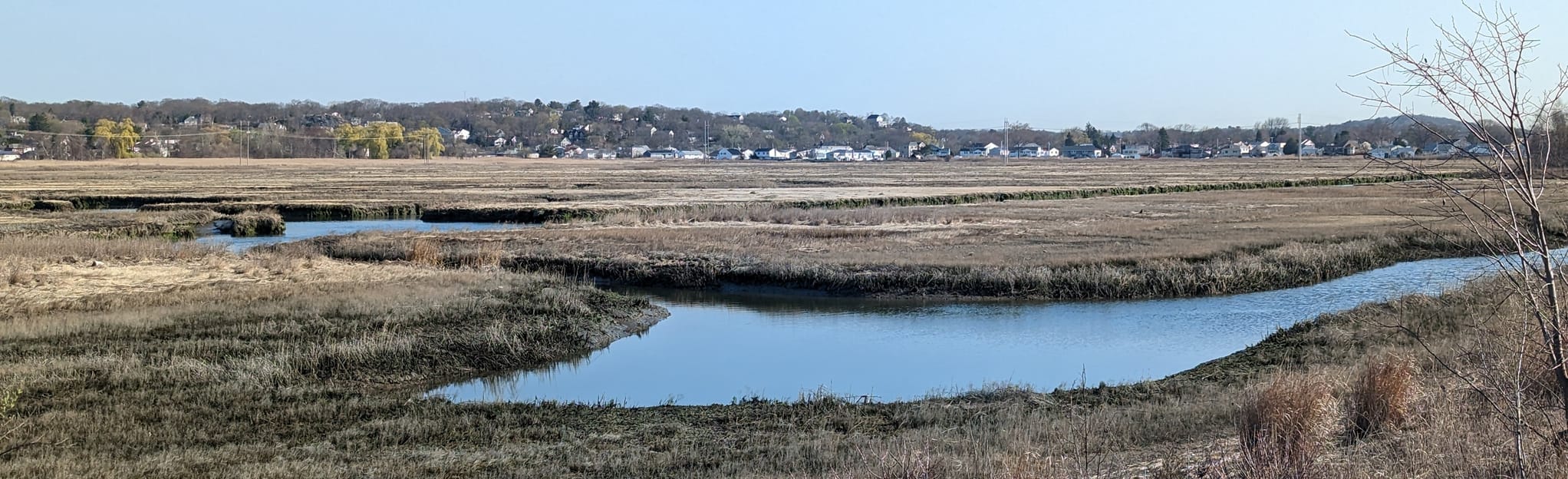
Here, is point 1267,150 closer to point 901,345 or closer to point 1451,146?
point 901,345

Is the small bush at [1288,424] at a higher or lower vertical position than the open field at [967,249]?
higher

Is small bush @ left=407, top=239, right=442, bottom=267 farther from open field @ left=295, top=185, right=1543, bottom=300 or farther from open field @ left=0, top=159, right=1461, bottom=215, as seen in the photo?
open field @ left=0, top=159, right=1461, bottom=215

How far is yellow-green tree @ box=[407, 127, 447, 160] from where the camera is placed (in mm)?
163375

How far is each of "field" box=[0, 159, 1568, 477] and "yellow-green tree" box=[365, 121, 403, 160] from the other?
388ft

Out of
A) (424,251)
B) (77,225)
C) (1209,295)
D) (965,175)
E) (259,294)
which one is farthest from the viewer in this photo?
(965,175)

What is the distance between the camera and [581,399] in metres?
14.3

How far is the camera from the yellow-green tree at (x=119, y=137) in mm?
134625

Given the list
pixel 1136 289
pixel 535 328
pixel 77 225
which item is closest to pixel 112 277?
pixel 535 328

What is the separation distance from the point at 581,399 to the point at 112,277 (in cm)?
1272

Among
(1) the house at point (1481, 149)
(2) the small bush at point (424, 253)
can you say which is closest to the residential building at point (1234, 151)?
(2) the small bush at point (424, 253)

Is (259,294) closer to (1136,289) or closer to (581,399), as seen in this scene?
(581,399)

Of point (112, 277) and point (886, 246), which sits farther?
point (886, 246)

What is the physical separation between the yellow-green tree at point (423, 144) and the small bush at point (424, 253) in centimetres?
13612

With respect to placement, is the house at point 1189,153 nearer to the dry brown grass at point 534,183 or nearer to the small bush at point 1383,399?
the dry brown grass at point 534,183
